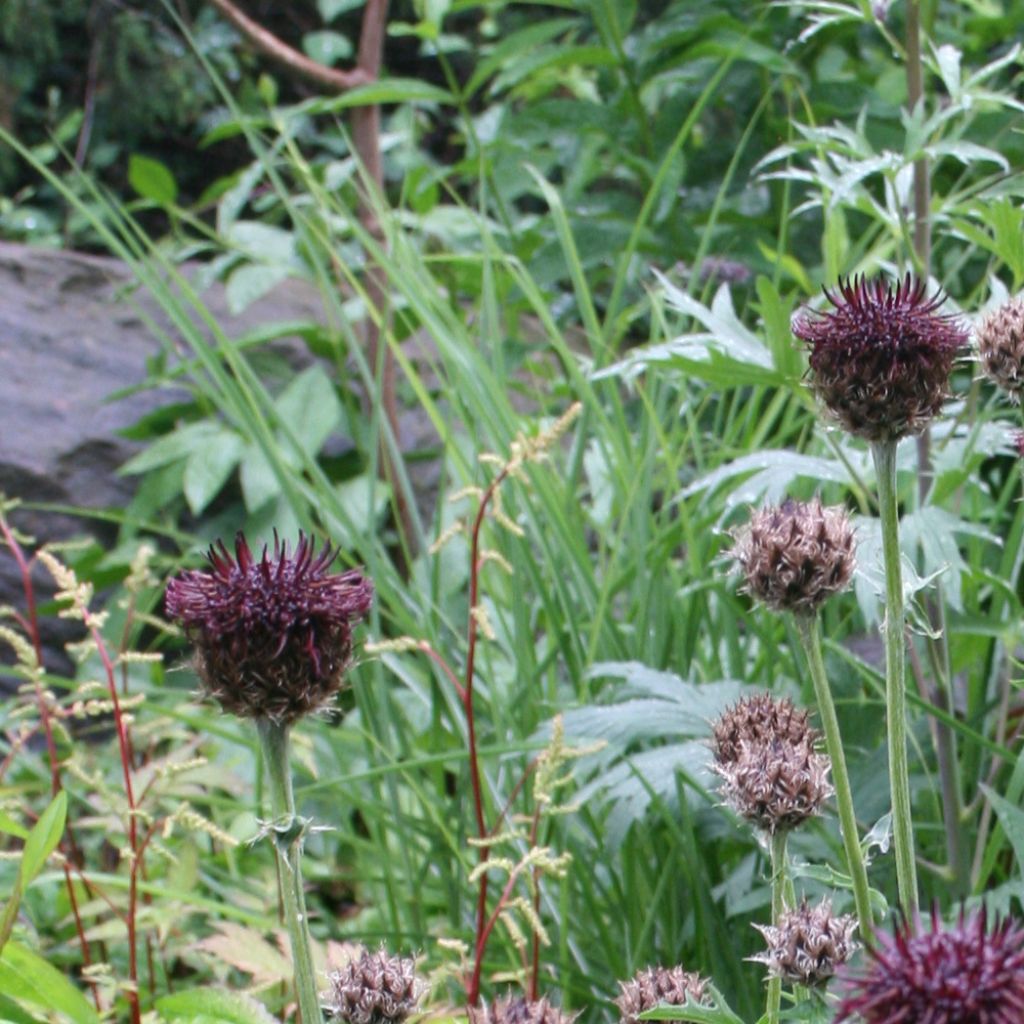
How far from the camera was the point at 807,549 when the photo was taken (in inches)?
29.7

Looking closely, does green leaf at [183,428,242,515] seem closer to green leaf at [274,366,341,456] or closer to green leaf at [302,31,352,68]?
green leaf at [274,366,341,456]

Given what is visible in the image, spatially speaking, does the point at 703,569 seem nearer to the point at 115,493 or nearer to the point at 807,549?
the point at 807,549

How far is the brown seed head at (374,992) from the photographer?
2.39 ft

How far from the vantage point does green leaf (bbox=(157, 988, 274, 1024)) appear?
940 mm

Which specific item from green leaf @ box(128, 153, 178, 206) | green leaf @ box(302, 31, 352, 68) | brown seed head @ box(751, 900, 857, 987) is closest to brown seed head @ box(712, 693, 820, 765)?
brown seed head @ box(751, 900, 857, 987)

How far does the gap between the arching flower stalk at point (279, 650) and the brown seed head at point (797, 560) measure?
8.6 inches

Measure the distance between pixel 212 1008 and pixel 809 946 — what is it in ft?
1.52

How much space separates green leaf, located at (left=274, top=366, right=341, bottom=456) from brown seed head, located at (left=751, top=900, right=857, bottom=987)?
2155mm

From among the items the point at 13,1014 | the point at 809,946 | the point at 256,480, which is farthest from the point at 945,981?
the point at 256,480

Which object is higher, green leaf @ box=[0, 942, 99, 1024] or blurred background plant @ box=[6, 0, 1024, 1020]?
blurred background plant @ box=[6, 0, 1024, 1020]

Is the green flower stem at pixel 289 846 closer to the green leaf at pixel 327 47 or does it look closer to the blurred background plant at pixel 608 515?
the blurred background plant at pixel 608 515

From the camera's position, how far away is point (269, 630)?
0.71 meters

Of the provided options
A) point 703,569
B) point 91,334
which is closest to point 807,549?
point 703,569

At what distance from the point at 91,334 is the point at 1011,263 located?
9.06ft
